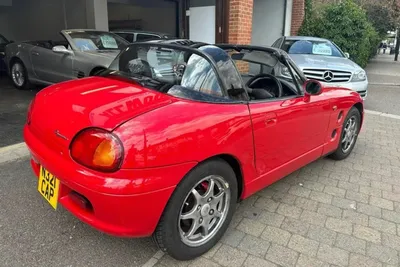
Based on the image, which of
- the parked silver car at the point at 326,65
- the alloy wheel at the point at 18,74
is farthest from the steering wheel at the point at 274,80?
the alloy wheel at the point at 18,74

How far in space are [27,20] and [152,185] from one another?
47.2 feet

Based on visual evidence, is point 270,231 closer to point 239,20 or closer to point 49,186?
point 49,186

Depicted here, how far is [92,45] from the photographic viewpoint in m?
6.92

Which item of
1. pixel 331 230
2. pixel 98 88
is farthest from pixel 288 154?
pixel 98 88

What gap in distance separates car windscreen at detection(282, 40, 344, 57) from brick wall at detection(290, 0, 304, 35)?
4.66 meters

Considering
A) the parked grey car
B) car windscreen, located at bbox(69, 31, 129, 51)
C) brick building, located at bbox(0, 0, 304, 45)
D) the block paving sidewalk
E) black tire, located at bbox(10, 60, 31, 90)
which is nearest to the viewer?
the block paving sidewalk

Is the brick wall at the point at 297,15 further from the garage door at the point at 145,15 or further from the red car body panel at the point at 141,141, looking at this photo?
the red car body panel at the point at 141,141

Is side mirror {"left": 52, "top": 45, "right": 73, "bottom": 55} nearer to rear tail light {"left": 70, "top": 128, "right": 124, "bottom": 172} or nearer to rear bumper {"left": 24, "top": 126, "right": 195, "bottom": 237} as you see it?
rear bumper {"left": 24, "top": 126, "right": 195, "bottom": 237}

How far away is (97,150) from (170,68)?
1.05 m

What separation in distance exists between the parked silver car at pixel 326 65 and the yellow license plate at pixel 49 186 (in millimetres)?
6147

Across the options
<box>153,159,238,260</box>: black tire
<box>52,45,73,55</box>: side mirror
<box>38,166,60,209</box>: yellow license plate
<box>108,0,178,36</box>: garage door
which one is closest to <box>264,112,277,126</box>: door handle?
<box>153,159,238,260</box>: black tire

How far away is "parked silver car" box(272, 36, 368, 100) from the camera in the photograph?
721cm

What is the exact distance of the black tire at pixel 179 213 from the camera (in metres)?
2.04

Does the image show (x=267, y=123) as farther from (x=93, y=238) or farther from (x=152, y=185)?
(x=93, y=238)
